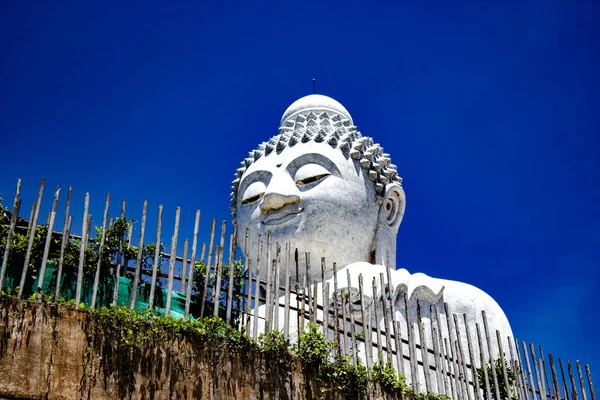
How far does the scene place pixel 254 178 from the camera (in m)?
13.9

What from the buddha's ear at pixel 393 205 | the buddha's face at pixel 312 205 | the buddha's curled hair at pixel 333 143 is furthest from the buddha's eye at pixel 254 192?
the buddha's ear at pixel 393 205

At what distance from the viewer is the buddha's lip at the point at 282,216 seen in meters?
13.1

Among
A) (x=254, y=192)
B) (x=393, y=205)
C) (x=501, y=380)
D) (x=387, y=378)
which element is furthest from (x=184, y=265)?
(x=393, y=205)

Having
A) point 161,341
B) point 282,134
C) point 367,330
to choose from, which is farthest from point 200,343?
point 282,134

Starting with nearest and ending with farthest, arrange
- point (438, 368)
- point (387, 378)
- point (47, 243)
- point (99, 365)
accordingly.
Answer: point (99, 365) → point (47, 243) → point (387, 378) → point (438, 368)

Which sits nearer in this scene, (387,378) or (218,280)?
(218,280)

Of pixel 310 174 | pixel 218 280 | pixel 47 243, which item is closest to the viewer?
pixel 47 243

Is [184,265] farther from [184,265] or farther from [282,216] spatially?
[282,216]

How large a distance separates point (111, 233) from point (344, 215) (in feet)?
18.0

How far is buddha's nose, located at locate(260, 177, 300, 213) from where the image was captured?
13008mm

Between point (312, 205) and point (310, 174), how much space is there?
1.92 feet

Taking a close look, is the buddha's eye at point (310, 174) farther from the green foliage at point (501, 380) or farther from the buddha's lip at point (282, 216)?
the green foliage at point (501, 380)

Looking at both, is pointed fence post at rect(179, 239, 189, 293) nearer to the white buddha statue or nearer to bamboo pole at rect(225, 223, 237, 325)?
bamboo pole at rect(225, 223, 237, 325)

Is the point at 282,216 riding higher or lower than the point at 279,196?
lower
